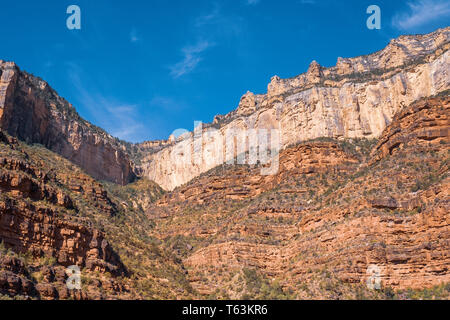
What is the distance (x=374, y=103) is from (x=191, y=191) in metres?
41.2

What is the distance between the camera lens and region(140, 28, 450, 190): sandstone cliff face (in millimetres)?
100812

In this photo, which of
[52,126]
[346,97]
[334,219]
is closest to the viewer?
[334,219]

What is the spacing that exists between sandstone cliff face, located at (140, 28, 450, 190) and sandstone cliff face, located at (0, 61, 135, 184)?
20082 millimetres

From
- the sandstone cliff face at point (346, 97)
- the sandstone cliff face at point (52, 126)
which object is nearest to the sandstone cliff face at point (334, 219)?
the sandstone cliff face at point (346, 97)

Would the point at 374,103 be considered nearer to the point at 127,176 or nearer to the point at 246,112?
the point at 246,112

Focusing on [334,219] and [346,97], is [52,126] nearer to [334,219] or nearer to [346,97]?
[346,97]

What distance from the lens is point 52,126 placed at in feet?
335

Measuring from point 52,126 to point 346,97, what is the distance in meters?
60.7

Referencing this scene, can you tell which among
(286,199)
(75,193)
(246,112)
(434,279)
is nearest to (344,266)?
(434,279)

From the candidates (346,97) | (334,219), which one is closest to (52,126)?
(346,97)

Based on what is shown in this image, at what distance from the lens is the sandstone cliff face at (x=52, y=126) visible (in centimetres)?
8538

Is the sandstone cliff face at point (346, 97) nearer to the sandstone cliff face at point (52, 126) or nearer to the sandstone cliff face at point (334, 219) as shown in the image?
the sandstone cliff face at point (334, 219)

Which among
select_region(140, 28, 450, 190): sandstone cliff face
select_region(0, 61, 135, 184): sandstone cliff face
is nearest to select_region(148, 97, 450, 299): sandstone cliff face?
select_region(140, 28, 450, 190): sandstone cliff face

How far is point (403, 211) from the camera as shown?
58.3 meters
